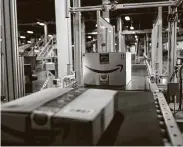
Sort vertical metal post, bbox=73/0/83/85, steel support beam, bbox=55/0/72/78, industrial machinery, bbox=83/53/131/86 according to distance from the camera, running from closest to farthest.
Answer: industrial machinery, bbox=83/53/131/86, steel support beam, bbox=55/0/72/78, vertical metal post, bbox=73/0/83/85

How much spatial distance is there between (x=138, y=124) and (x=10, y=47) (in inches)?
59.4

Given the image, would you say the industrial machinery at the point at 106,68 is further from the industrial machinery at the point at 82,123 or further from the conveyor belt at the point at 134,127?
the industrial machinery at the point at 82,123

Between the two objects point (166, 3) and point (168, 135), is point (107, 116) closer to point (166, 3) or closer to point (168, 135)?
point (168, 135)

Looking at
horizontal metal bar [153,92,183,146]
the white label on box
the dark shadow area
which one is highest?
the white label on box

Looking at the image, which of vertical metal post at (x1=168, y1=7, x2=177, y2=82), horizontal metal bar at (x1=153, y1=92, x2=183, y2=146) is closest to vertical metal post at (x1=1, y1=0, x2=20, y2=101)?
horizontal metal bar at (x1=153, y1=92, x2=183, y2=146)

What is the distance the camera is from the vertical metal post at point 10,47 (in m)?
2.12

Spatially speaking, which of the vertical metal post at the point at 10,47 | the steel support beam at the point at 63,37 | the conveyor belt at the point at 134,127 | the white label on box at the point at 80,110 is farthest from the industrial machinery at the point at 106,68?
the white label on box at the point at 80,110

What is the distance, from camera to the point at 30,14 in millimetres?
11672

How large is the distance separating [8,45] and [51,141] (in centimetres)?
153

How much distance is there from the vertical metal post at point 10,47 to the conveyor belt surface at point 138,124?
3.51 ft

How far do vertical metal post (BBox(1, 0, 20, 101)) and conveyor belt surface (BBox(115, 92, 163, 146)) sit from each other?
107cm

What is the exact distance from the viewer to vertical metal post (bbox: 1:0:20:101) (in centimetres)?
212

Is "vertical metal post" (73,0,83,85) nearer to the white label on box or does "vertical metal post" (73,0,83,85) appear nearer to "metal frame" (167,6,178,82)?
"metal frame" (167,6,178,82)

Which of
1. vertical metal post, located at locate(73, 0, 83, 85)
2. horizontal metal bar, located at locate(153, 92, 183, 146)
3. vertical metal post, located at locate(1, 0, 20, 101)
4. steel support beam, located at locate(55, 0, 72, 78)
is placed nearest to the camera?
horizontal metal bar, located at locate(153, 92, 183, 146)
